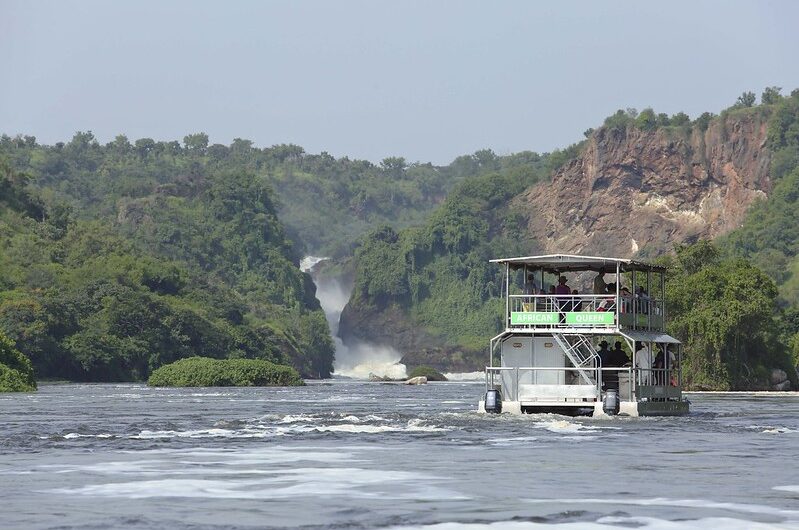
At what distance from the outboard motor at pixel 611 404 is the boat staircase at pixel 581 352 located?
46.3 inches

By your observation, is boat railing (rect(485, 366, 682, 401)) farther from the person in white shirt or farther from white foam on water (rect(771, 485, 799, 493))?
white foam on water (rect(771, 485, 799, 493))

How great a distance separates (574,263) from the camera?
61.8 metres

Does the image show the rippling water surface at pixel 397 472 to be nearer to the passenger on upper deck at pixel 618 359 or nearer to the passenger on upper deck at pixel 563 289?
the passenger on upper deck at pixel 618 359

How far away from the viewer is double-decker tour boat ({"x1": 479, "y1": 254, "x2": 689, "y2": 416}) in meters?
58.6

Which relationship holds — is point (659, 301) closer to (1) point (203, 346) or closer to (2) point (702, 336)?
(2) point (702, 336)

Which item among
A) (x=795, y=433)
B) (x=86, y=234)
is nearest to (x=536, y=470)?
(x=795, y=433)

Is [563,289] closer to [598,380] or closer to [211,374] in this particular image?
[598,380]

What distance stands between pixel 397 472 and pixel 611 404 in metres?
21.7

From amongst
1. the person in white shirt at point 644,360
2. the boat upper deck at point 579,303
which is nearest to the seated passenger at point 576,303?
the boat upper deck at point 579,303

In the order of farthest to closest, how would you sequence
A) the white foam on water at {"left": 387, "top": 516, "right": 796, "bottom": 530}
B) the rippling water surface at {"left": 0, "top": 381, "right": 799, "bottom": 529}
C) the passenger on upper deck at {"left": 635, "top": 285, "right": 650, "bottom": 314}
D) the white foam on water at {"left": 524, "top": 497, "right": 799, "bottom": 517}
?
the passenger on upper deck at {"left": 635, "top": 285, "right": 650, "bottom": 314}
the white foam on water at {"left": 524, "top": 497, "right": 799, "bottom": 517}
the rippling water surface at {"left": 0, "top": 381, "right": 799, "bottom": 529}
the white foam on water at {"left": 387, "top": 516, "right": 796, "bottom": 530}

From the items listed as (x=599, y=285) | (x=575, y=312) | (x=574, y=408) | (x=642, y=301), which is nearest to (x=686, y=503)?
(x=575, y=312)

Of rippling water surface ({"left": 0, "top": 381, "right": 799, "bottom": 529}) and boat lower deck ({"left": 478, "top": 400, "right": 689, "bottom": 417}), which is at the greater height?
boat lower deck ({"left": 478, "top": 400, "right": 689, "bottom": 417})

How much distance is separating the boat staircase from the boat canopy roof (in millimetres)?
2883

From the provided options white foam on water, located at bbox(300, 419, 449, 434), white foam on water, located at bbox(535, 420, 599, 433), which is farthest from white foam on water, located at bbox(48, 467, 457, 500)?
white foam on water, located at bbox(300, 419, 449, 434)
